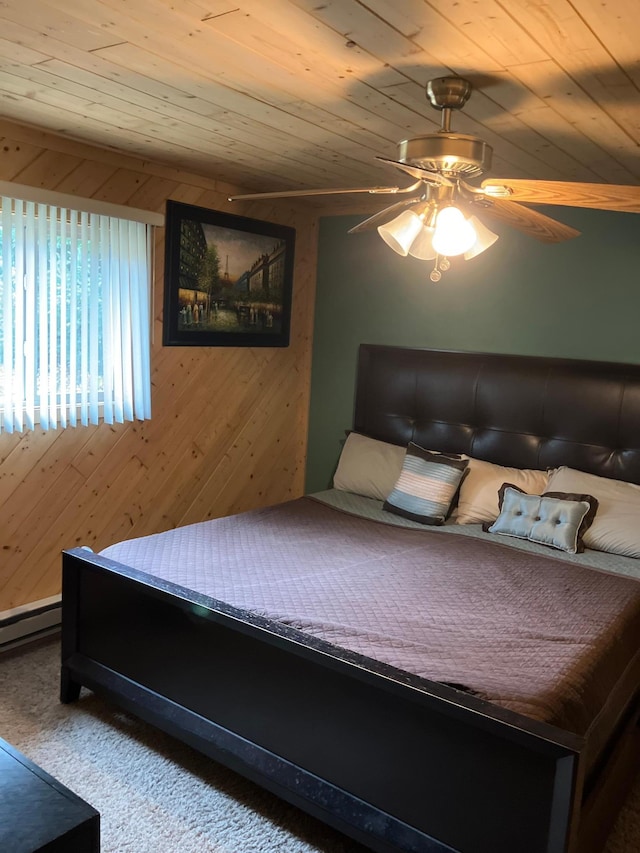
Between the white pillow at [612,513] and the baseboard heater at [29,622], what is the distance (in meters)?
2.43

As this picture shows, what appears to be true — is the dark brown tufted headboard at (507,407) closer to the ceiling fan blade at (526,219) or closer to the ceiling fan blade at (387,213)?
the ceiling fan blade at (526,219)

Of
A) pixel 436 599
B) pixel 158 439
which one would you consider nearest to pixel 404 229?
pixel 436 599

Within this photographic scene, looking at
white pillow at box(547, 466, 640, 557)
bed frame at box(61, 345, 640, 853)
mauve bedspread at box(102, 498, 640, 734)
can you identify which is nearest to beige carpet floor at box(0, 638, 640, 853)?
bed frame at box(61, 345, 640, 853)

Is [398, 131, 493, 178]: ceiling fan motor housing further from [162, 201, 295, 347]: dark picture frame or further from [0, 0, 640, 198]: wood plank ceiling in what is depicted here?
[162, 201, 295, 347]: dark picture frame

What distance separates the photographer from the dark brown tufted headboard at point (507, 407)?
136 inches

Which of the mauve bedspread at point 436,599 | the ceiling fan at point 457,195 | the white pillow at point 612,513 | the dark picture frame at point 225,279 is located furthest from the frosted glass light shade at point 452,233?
the dark picture frame at point 225,279

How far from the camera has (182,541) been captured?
2902 mm

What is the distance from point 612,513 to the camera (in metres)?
3.14

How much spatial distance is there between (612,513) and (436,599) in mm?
1130

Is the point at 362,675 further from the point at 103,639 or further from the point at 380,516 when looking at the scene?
the point at 380,516

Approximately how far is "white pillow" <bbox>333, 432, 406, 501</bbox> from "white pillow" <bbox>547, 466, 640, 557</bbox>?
2.91 feet

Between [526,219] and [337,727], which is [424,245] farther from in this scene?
[337,727]

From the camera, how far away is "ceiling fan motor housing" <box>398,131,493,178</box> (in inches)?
75.0

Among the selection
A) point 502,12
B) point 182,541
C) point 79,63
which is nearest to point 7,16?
point 79,63
